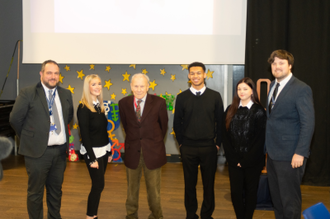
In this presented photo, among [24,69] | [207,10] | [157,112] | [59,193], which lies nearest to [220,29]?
[207,10]

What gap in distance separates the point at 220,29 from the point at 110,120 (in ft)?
8.46

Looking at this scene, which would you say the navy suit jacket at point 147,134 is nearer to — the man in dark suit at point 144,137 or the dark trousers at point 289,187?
the man in dark suit at point 144,137

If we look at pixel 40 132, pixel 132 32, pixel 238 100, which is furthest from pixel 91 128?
pixel 132 32

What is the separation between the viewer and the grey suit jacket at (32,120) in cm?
264

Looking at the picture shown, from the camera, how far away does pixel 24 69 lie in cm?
575

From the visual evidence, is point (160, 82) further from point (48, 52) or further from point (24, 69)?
point (24, 69)

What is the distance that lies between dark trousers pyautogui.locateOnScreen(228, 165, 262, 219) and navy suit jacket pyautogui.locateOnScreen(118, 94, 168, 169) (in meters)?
0.72

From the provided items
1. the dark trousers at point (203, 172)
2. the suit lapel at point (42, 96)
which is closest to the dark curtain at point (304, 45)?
the dark trousers at point (203, 172)

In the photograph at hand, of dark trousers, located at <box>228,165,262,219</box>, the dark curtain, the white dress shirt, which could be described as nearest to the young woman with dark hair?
dark trousers, located at <box>228,165,262,219</box>

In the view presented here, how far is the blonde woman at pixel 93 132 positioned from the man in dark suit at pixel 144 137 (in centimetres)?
25

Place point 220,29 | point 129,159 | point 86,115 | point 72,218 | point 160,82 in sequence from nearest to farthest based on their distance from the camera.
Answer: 1. point 86,115
2. point 129,159
3. point 72,218
4. point 220,29
5. point 160,82

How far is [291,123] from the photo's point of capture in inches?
99.5

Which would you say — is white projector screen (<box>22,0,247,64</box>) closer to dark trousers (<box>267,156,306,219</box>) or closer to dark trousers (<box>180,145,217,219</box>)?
dark trousers (<box>180,145,217,219</box>)

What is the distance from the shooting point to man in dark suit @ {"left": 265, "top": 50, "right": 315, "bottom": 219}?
8.07 ft
